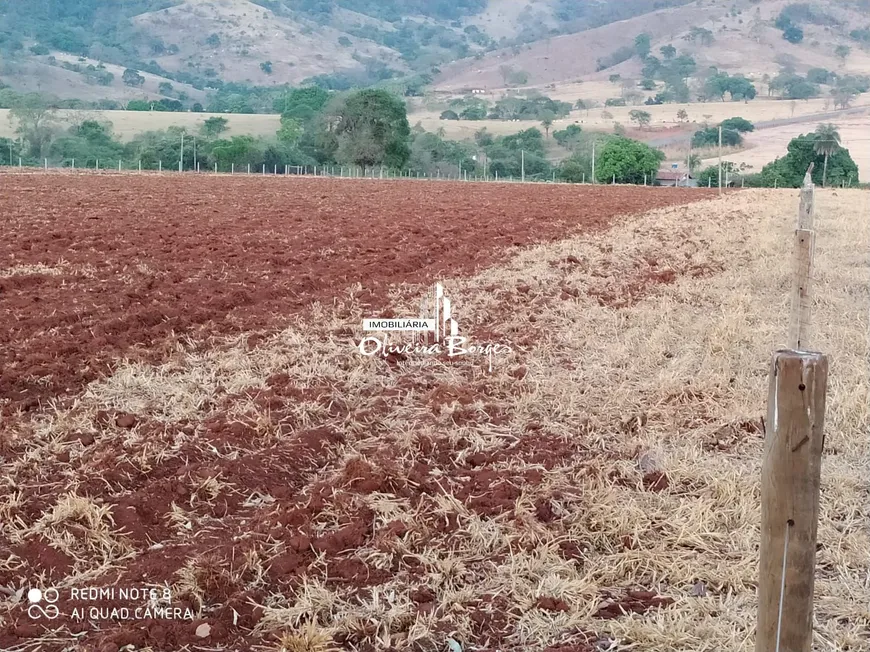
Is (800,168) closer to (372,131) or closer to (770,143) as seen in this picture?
(770,143)

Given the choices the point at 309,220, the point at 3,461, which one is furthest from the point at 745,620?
the point at 309,220

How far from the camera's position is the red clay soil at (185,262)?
7.36 meters

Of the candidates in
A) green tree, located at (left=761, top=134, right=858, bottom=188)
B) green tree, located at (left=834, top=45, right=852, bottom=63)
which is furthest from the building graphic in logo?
green tree, located at (left=834, top=45, right=852, bottom=63)

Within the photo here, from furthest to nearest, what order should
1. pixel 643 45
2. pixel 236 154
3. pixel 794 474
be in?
1. pixel 643 45
2. pixel 236 154
3. pixel 794 474

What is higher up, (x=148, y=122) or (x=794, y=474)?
(x=148, y=122)

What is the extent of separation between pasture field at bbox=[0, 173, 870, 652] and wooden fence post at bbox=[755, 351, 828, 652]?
783 mm

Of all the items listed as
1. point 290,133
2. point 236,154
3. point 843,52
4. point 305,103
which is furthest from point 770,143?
point 305,103

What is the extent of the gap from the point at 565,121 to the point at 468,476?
123031 millimetres

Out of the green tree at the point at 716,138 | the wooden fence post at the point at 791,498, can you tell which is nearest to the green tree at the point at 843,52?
the green tree at the point at 716,138

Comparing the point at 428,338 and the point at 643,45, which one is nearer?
the point at 428,338

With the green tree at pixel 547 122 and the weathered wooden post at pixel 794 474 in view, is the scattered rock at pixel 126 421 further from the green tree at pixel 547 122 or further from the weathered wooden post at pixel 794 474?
the green tree at pixel 547 122

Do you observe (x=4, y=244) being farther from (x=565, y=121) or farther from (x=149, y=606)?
(x=565, y=121)

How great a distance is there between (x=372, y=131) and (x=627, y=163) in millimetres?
21155

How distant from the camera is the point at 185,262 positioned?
12141mm
